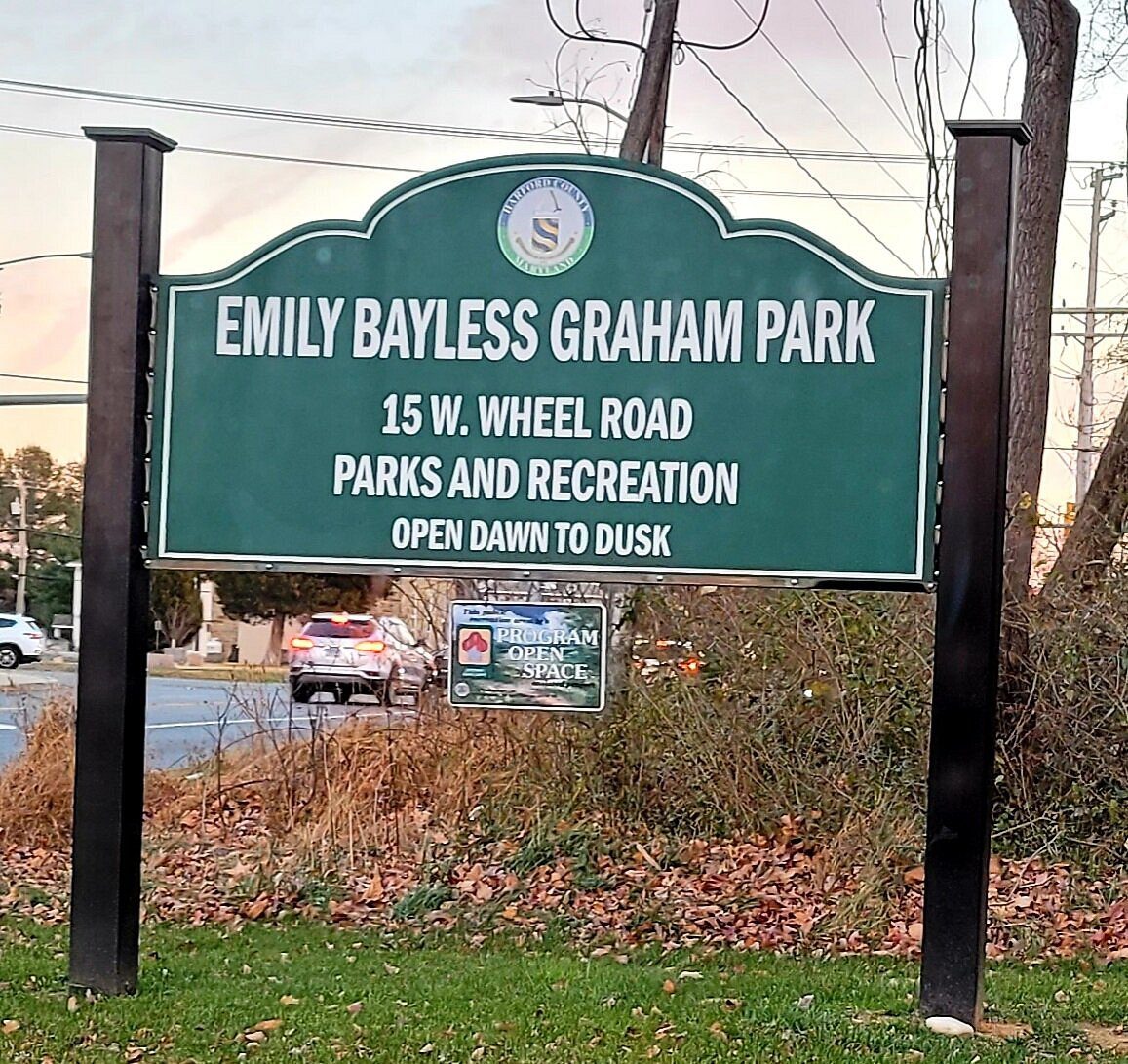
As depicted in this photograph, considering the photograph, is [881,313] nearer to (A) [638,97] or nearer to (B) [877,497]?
(B) [877,497]

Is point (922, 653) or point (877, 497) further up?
point (877, 497)

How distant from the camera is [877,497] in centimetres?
618

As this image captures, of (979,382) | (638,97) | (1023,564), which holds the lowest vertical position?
(1023,564)

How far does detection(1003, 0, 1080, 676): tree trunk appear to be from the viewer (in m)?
11.6

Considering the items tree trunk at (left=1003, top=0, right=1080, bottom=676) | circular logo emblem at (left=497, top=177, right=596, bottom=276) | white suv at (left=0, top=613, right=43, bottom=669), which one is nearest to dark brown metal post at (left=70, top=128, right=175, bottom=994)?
circular logo emblem at (left=497, top=177, right=596, bottom=276)

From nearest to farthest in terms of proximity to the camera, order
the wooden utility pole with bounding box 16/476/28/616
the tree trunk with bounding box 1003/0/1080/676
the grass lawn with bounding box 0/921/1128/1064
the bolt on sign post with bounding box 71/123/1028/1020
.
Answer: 1. the grass lawn with bounding box 0/921/1128/1064
2. the bolt on sign post with bounding box 71/123/1028/1020
3. the tree trunk with bounding box 1003/0/1080/676
4. the wooden utility pole with bounding box 16/476/28/616

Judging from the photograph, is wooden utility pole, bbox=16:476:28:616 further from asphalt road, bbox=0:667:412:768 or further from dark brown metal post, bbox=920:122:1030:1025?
dark brown metal post, bbox=920:122:1030:1025

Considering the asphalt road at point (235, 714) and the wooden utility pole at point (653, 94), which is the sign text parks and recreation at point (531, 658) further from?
the wooden utility pole at point (653, 94)

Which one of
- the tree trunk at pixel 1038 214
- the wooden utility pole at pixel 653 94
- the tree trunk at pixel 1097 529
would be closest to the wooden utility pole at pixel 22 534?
the wooden utility pole at pixel 653 94

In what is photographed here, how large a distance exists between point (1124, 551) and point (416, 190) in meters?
5.66

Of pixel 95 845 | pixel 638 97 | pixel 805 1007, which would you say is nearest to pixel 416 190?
pixel 95 845

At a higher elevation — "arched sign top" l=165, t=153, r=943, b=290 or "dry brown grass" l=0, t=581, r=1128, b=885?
"arched sign top" l=165, t=153, r=943, b=290

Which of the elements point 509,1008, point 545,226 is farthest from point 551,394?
point 509,1008

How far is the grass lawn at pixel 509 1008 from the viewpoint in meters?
6.00
